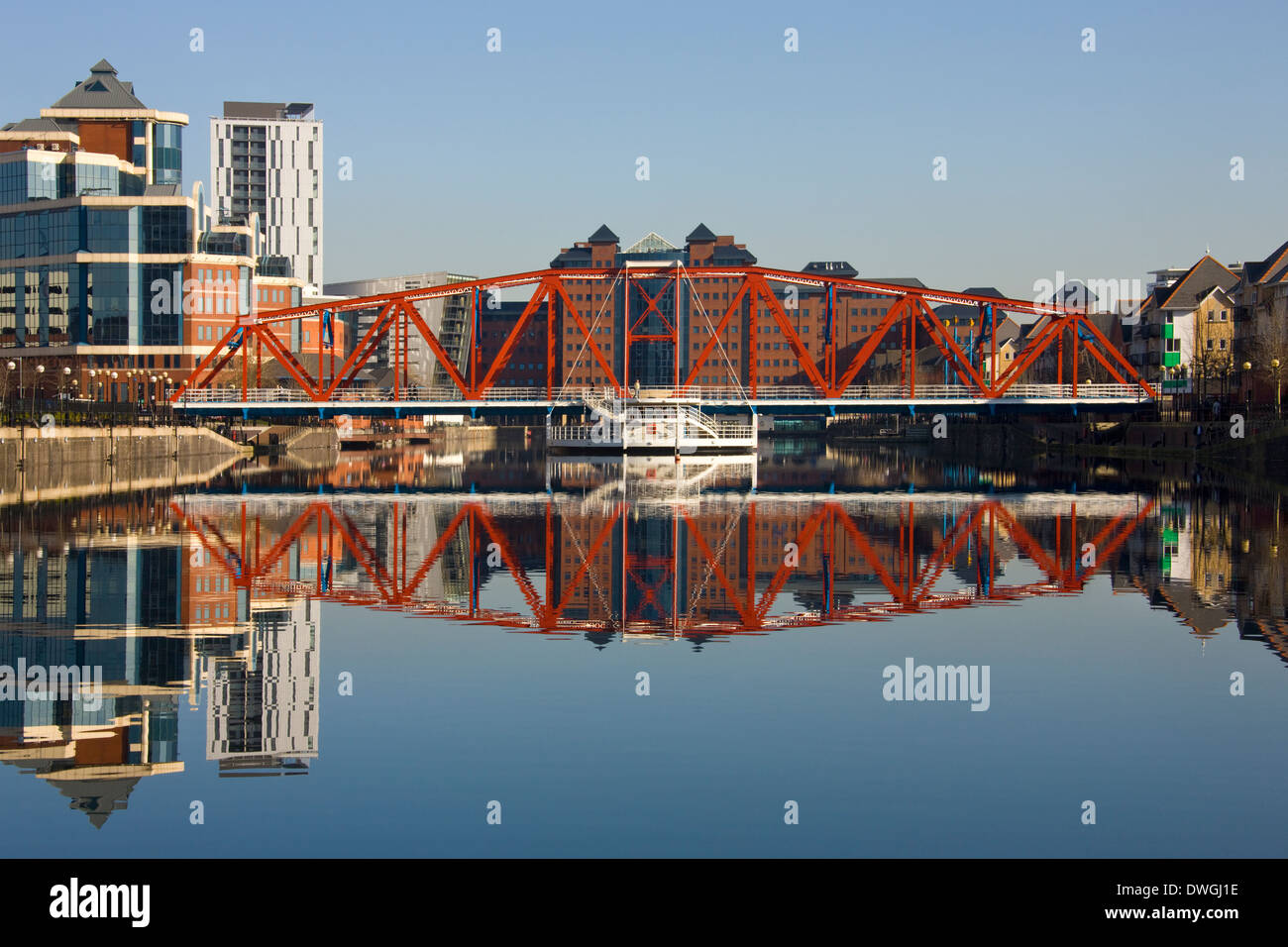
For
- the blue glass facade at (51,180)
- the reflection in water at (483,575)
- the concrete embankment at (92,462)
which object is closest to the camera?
the reflection in water at (483,575)

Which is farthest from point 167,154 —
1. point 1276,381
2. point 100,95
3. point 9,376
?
point 1276,381

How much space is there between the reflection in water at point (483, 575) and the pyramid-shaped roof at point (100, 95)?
283ft

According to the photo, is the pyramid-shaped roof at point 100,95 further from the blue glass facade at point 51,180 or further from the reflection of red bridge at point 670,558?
the reflection of red bridge at point 670,558

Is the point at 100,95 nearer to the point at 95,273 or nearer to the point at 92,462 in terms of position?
the point at 95,273

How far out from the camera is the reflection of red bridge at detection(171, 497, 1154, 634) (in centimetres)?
2684

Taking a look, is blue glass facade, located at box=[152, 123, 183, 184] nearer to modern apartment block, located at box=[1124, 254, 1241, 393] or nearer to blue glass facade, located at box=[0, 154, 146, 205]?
blue glass facade, located at box=[0, 154, 146, 205]

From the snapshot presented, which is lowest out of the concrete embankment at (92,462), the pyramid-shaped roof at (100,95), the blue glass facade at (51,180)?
the concrete embankment at (92,462)

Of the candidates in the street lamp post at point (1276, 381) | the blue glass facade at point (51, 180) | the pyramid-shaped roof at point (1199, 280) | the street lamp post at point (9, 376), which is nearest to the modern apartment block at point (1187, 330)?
the pyramid-shaped roof at point (1199, 280)

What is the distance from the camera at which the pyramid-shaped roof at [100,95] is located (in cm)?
13375

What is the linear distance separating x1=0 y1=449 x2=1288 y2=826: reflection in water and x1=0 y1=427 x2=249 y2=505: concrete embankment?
7669mm

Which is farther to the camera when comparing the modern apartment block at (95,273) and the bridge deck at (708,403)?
the modern apartment block at (95,273)

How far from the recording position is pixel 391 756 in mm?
14812

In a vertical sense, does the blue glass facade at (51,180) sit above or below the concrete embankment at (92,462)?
above

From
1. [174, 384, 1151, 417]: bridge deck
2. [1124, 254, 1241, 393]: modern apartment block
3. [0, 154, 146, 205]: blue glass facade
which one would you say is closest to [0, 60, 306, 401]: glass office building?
[0, 154, 146, 205]: blue glass facade
